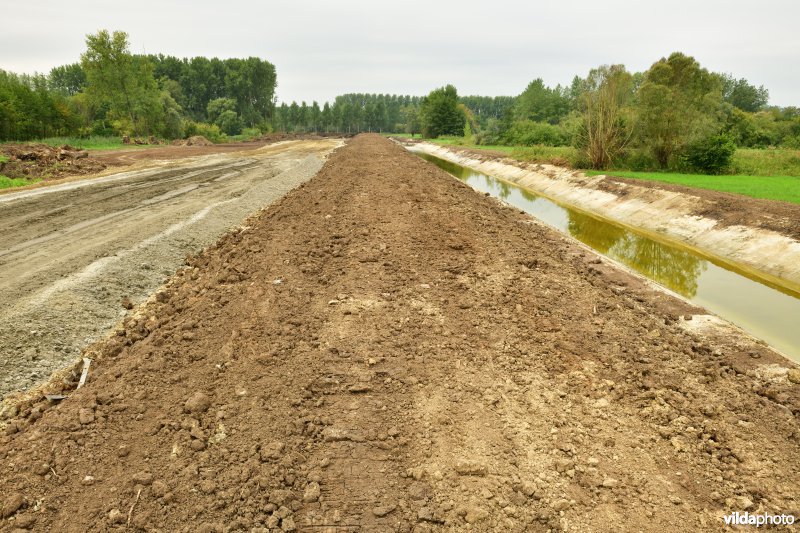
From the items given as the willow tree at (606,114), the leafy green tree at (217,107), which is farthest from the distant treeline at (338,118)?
the willow tree at (606,114)

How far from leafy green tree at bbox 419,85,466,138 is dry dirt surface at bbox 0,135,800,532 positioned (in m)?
87.4

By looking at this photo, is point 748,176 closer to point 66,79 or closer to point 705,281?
point 705,281

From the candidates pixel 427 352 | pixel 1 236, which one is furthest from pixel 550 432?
pixel 1 236

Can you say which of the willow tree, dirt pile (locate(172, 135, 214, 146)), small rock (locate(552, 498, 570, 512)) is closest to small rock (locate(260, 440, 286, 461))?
small rock (locate(552, 498, 570, 512))

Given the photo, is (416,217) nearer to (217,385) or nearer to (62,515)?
(217,385)

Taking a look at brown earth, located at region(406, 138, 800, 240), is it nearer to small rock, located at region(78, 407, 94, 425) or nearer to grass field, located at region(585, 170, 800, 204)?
grass field, located at region(585, 170, 800, 204)

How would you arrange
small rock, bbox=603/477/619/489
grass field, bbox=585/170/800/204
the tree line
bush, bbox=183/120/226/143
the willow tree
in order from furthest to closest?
bush, bbox=183/120/226/143 < the willow tree < the tree line < grass field, bbox=585/170/800/204 < small rock, bbox=603/477/619/489

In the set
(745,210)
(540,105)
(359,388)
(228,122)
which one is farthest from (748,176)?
(228,122)

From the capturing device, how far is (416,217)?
41.5 feet

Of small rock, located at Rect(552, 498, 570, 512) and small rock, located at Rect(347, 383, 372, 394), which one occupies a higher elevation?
small rock, located at Rect(347, 383, 372, 394)

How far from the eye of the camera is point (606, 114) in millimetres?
26469

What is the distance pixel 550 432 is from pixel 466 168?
126 feet

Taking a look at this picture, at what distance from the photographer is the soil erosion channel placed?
6316mm

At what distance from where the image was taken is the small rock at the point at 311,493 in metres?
3.43
